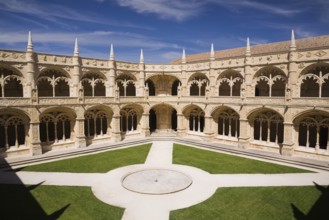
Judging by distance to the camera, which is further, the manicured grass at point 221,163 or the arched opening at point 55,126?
the arched opening at point 55,126

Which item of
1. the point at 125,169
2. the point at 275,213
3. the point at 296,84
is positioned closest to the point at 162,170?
the point at 125,169

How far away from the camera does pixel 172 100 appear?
34719 mm

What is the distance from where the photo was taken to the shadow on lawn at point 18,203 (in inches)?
529

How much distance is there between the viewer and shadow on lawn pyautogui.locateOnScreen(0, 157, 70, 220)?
529 inches

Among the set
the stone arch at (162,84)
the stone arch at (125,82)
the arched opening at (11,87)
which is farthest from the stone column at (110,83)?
the arched opening at (11,87)

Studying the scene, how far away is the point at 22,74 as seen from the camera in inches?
977

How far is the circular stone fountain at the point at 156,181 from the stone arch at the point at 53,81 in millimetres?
14161

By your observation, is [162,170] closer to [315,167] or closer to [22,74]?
[315,167]

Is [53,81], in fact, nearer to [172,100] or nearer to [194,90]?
[172,100]

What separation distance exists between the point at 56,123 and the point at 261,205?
75.1 ft

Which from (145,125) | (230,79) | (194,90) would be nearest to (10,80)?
(145,125)

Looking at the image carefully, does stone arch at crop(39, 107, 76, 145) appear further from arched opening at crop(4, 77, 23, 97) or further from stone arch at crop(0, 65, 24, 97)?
arched opening at crop(4, 77, 23, 97)

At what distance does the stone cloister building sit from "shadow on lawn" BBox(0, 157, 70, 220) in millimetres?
→ 7767

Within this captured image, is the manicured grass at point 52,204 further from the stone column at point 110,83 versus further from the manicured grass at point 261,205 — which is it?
the stone column at point 110,83
